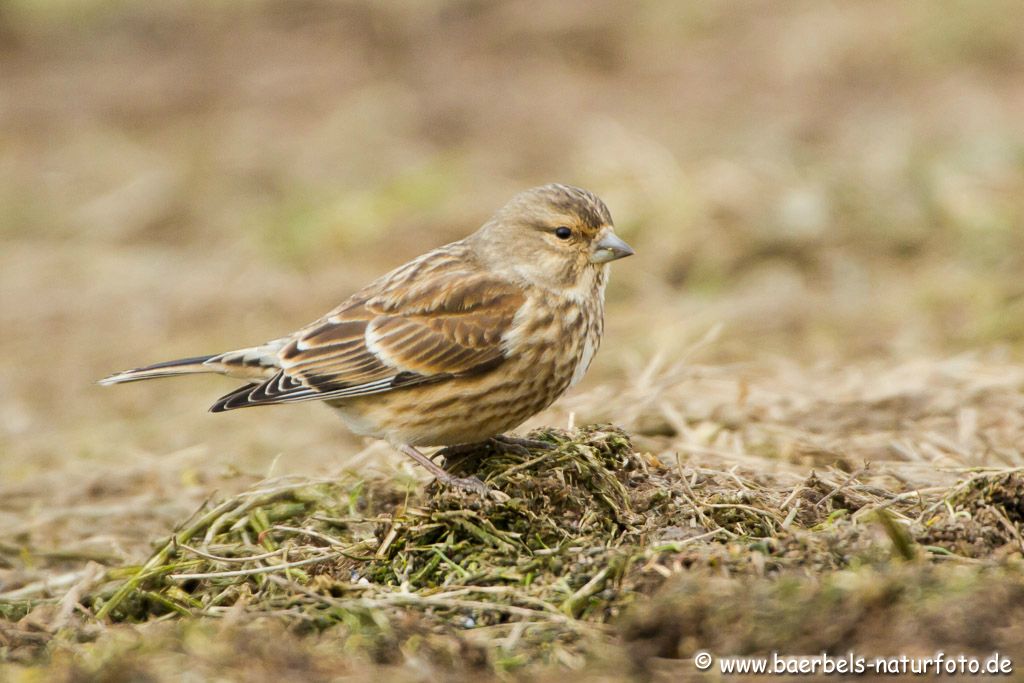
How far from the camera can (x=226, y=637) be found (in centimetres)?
427

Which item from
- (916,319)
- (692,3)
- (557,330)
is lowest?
(916,319)

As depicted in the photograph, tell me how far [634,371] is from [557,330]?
101 inches

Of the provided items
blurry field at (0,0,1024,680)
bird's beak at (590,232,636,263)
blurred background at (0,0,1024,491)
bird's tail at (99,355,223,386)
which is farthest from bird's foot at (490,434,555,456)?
blurred background at (0,0,1024,491)

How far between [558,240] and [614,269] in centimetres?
457

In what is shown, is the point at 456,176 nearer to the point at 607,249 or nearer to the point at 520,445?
the point at 607,249

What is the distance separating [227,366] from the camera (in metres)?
6.49

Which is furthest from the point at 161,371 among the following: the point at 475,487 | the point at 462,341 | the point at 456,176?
the point at 456,176

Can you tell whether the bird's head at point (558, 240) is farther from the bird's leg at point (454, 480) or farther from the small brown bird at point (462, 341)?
the bird's leg at point (454, 480)

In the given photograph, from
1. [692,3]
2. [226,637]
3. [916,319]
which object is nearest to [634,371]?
[916,319]

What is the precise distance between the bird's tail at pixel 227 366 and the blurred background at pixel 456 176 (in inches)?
45.2

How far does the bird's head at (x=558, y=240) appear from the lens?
244 inches

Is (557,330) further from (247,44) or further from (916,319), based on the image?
(247,44)

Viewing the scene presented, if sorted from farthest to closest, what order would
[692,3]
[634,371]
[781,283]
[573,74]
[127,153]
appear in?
[692,3] → [573,74] → [127,153] → [781,283] → [634,371]

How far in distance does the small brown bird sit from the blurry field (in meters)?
0.43
